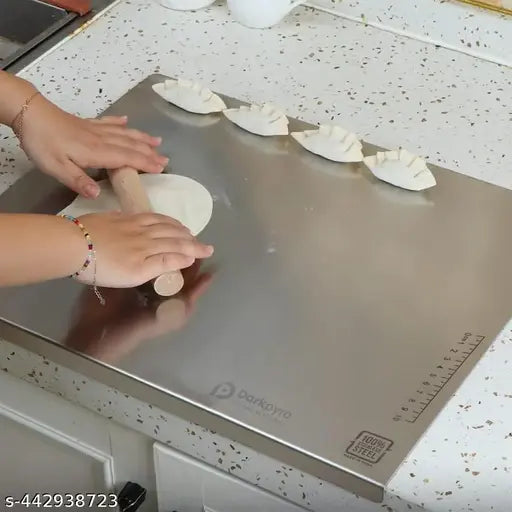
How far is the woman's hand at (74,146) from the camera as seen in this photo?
0.93m

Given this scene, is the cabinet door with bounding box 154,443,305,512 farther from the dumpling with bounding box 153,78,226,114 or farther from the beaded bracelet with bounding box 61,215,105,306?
the dumpling with bounding box 153,78,226,114

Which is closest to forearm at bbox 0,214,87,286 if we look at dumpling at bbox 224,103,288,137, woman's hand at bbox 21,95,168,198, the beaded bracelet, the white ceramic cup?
the beaded bracelet

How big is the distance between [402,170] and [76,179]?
0.30 meters

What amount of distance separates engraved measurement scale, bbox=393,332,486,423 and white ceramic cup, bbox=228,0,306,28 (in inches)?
20.2

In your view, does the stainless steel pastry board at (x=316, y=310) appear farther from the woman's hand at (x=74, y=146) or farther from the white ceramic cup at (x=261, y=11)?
the white ceramic cup at (x=261, y=11)

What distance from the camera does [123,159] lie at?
93cm

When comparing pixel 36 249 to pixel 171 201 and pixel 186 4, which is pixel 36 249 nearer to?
pixel 171 201

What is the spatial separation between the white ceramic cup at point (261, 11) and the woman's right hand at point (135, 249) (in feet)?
1.27

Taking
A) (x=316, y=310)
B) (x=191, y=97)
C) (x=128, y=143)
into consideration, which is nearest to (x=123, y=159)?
(x=128, y=143)

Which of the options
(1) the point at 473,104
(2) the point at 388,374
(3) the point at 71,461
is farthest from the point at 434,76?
(3) the point at 71,461

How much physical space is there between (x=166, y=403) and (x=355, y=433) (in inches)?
5.7

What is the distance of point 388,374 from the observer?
749 mm

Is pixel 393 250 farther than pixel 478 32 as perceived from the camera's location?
No

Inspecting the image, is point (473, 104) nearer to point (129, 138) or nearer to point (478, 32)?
point (478, 32)
